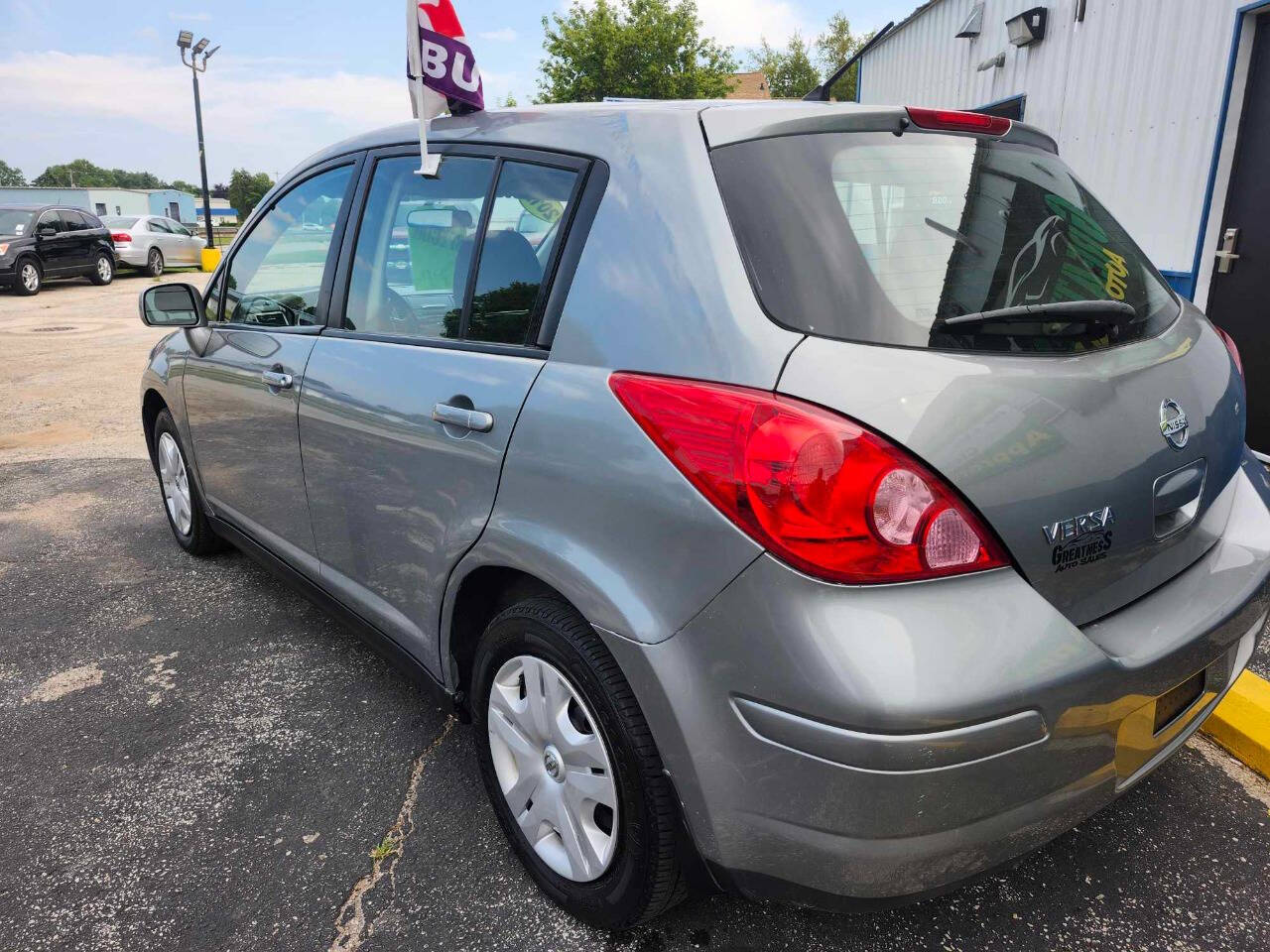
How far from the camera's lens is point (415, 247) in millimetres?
2449

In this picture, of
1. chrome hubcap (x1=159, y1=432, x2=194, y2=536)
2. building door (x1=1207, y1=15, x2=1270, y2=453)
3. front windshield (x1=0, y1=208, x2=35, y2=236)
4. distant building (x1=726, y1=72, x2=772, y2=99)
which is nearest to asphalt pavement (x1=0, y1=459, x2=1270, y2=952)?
chrome hubcap (x1=159, y1=432, x2=194, y2=536)

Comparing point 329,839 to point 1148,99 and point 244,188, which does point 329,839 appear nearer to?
point 1148,99

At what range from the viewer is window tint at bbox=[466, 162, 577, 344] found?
1987mm

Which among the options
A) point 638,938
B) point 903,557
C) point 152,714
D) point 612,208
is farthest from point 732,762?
point 152,714

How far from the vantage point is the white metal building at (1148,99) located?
505 centimetres

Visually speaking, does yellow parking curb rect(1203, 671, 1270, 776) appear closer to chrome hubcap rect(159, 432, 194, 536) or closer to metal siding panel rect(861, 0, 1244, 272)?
metal siding panel rect(861, 0, 1244, 272)

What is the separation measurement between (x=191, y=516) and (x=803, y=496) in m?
3.46

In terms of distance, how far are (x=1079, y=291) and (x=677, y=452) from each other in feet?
2.91

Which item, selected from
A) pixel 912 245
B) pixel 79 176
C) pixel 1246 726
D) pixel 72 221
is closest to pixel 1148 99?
pixel 1246 726

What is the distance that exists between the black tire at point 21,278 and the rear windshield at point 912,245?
20324 millimetres

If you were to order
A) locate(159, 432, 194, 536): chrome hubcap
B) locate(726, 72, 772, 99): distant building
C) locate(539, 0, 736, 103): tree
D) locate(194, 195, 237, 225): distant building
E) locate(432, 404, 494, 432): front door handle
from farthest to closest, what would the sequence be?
locate(194, 195, 237, 225): distant building, locate(726, 72, 772, 99): distant building, locate(539, 0, 736, 103): tree, locate(159, 432, 194, 536): chrome hubcap, locate(432, 404, 494, 432): front door handle

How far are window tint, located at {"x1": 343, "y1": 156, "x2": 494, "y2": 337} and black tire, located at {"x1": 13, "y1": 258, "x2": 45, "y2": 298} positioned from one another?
62.2 ft

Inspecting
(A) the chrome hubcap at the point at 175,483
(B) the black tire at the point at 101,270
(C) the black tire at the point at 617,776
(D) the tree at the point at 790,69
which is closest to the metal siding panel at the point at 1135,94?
(C) the black tire at the point at 617,776

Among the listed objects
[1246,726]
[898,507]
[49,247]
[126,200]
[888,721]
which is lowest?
[1246,726]
